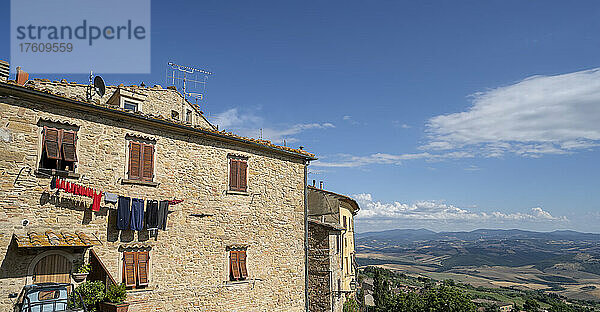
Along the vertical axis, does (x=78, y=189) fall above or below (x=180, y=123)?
below

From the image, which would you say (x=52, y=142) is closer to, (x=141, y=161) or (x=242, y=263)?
(x=141, y=161)

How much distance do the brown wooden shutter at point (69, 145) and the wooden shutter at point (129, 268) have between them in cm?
370

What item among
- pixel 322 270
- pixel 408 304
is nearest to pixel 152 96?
pixel 322 270

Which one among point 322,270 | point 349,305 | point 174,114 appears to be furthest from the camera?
point 349,305

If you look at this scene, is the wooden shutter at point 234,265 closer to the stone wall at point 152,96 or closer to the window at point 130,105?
the stone wall at point 152,96

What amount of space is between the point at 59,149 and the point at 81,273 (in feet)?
12.7

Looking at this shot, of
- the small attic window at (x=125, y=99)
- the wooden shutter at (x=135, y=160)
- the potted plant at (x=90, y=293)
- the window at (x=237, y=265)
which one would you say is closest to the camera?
the potted plant at (x=90, y=293)

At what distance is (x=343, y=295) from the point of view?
27.3 metres

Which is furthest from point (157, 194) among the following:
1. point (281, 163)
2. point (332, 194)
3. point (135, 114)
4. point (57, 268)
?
point (332, 194)

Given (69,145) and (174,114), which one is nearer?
(69,145)

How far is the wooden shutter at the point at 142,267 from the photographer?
14.1m

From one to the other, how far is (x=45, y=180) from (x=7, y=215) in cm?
136

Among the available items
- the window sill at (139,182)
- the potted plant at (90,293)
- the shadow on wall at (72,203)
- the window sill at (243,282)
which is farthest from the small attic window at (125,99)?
the window sill at (243,282)

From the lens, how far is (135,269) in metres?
14.0
